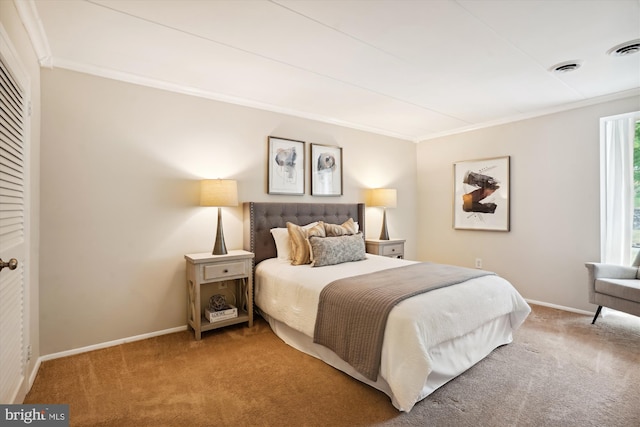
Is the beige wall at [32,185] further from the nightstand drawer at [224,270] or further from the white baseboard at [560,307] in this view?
the white baseboard at [560,307]

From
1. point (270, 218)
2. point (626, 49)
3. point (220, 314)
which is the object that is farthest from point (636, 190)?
point (220, 314)

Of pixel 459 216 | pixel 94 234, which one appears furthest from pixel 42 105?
pixel 459 216

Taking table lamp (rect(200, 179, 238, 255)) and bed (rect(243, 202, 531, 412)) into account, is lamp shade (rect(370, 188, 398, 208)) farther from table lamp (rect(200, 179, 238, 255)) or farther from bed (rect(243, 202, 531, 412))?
table lamp (rect(200, 179, 238, 255))

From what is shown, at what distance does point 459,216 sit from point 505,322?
7.40 ft

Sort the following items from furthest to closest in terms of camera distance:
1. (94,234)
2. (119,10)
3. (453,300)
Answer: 1. (94,234)
2. (453,300)
3. (119,10)

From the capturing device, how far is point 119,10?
1991 millimetres

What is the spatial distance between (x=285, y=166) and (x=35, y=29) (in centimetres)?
237

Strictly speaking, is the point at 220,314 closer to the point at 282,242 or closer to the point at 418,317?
the point at 282,242

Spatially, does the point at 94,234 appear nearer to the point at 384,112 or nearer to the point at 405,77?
the point at 405,77

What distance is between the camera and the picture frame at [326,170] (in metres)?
4.16

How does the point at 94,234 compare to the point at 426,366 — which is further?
the point at 94,234

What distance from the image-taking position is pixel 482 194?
180 inches

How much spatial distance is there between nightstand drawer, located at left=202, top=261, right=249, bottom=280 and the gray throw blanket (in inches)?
41.6

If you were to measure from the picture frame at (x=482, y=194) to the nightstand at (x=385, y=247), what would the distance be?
102 centimetres
